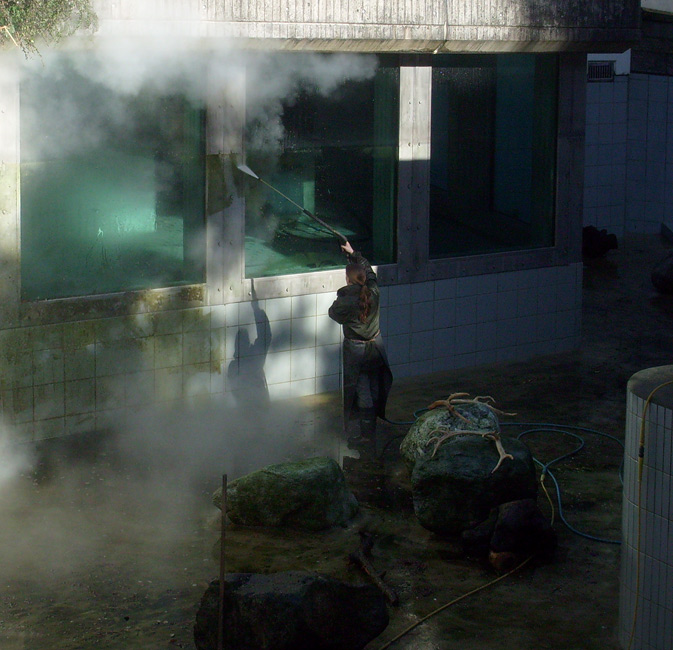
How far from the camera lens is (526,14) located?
11.4m

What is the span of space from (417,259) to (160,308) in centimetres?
309

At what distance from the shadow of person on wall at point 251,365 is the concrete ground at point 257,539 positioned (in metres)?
0.28

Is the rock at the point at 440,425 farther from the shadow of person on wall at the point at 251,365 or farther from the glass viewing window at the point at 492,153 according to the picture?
the glass viewing window at the point at 492,153

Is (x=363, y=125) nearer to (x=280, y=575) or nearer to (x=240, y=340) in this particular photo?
(x=240, y=340)

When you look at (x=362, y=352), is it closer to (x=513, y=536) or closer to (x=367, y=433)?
(x=367, y=433)

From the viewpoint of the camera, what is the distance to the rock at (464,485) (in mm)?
7457

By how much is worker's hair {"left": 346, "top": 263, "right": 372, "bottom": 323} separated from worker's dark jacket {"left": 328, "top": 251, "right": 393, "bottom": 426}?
3cm

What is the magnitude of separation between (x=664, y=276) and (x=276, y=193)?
25.0 feet

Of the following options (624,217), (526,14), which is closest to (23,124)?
(526,14)

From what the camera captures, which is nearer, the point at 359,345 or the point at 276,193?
the point at 359,345

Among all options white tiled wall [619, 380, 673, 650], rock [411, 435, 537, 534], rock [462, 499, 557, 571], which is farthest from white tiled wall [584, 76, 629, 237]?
white tiled wall [619, 380, 673, 650]

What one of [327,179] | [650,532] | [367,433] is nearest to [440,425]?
[367,433]

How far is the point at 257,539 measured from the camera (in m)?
7.43

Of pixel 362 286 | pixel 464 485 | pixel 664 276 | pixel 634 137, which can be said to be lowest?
pixel 464 485
